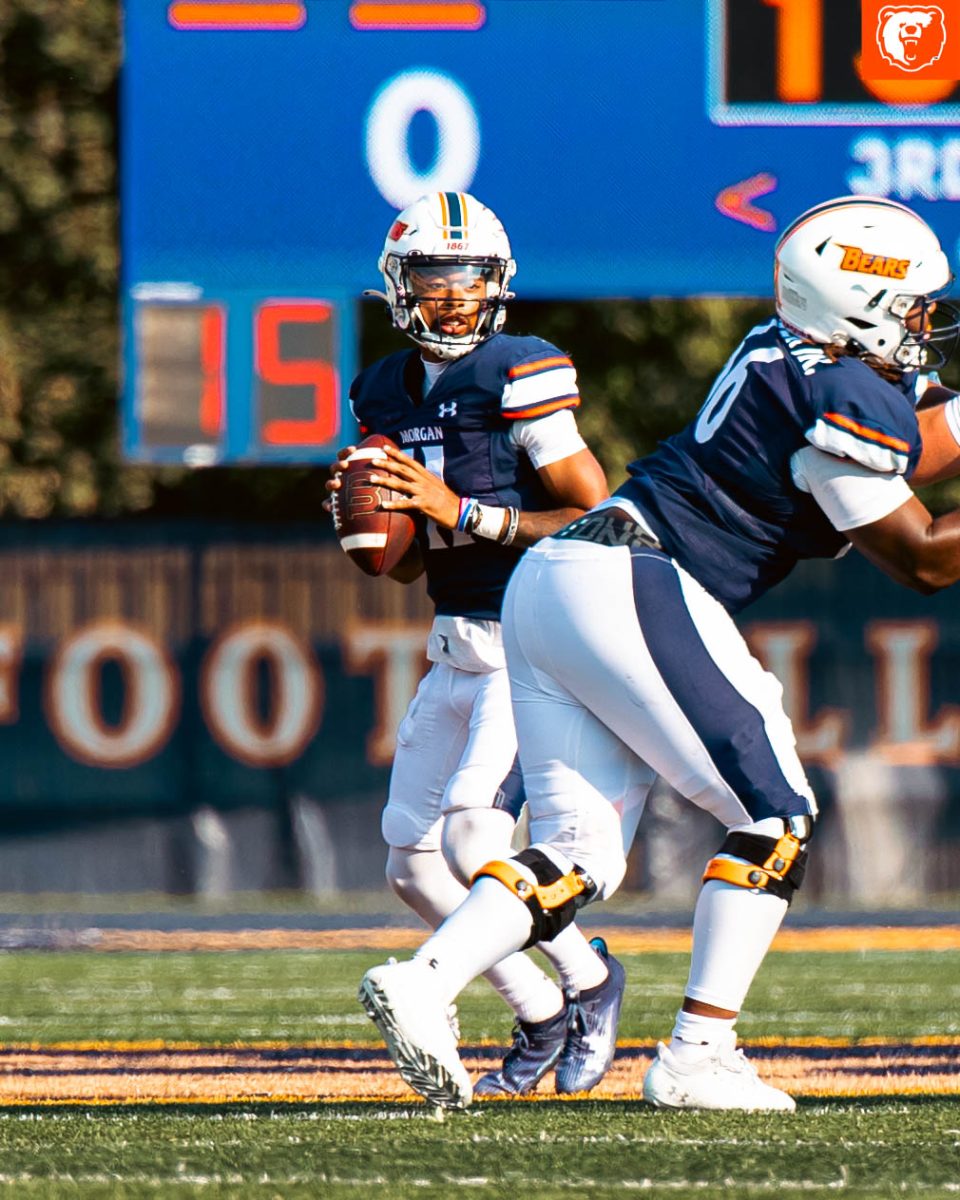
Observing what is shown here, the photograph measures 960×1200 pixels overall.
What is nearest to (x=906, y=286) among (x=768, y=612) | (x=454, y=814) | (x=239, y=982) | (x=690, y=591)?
(x=690, y=591)

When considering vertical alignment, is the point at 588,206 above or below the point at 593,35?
below

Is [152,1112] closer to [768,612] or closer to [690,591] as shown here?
[690,591]

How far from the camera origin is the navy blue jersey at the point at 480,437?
190 inches

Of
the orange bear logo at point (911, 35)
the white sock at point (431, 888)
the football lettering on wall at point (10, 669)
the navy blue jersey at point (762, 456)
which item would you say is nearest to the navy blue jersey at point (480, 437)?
the white sock at point (431, 888)

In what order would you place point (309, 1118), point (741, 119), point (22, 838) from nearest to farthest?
point (309, 1118), point (741, 119), point (22, 838)

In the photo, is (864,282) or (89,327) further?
(89,327)

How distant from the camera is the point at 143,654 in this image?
10906mm

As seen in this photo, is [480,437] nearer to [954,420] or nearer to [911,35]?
[954,420]

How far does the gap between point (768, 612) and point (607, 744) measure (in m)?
7.06

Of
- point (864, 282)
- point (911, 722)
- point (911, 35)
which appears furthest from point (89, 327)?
point (864, 282)

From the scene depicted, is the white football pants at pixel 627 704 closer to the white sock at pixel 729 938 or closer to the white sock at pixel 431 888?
the white sock at pixel 729 938

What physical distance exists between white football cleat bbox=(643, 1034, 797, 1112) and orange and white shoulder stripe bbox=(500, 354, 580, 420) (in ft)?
4.46

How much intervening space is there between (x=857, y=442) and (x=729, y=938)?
85 centimetres

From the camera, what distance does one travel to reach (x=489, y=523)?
479cm
